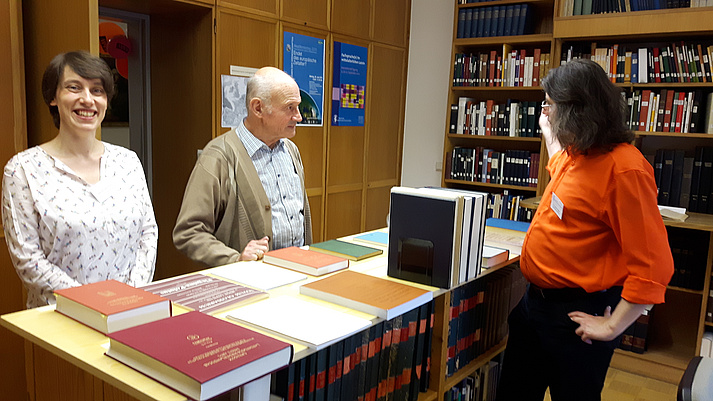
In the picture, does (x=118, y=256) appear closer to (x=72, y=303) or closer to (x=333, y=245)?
(x=72, y=303)

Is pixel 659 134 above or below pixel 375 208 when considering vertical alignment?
above

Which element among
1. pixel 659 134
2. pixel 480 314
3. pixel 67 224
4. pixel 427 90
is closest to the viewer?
pixel 67 224

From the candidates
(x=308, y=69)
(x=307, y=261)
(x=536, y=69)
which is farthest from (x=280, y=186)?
(x=536, y=69)

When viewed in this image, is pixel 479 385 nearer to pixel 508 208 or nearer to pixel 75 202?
pixel 75 202

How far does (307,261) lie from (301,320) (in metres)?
0.50

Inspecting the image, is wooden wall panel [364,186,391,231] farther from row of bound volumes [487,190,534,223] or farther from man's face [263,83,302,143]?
man's face [263,83,302,143]

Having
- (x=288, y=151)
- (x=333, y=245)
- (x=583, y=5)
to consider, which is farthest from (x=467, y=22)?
(x=333, y=245)

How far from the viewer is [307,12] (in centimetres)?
412

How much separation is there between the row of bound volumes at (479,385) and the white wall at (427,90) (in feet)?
10.1

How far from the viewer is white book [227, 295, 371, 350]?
1240 mm

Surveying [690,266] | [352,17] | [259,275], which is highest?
[352,17]

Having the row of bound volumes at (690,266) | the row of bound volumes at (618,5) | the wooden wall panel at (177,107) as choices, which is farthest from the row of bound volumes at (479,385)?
the row of bound volumes at (618,5)

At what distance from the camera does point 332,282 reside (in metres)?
1.64

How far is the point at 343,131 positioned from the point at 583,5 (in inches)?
84.2
